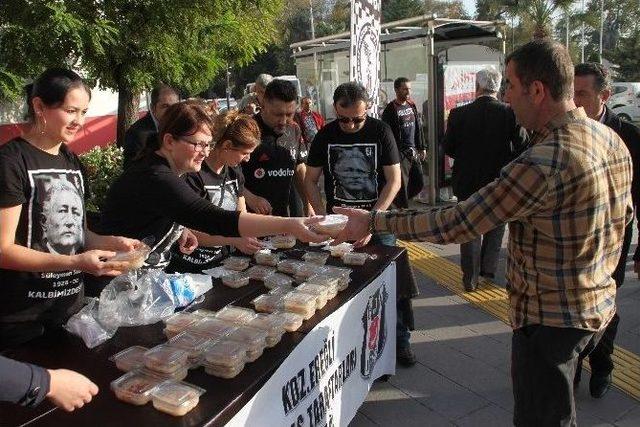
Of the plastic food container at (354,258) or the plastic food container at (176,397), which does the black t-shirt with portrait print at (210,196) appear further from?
the plastic food container at (176,397)

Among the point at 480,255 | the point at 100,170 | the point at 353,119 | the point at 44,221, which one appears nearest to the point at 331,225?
the point at 44,221

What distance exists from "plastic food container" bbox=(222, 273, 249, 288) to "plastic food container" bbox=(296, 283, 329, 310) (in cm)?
31

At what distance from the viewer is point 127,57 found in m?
5.89

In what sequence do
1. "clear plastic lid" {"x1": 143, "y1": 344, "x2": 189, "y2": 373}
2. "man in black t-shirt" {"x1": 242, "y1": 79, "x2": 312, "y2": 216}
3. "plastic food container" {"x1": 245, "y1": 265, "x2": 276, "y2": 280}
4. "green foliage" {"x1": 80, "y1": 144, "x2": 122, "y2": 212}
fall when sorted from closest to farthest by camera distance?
"clear plastic lid" {"x1": 143, "y1": 344, "x2": 189, "y2": 373} < "plastic food container" {"x1": 245, "y1": 265, "x2": 276, "y2": 280} < "man in black t-shirt" {"x1": 242, "y1": 79, "x2": 312, "y2": 216} < "green foliage" {"x1": 80, "y1": 144, "x2": 122, "y2": 212}

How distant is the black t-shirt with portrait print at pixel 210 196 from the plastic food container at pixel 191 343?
90 centimetres

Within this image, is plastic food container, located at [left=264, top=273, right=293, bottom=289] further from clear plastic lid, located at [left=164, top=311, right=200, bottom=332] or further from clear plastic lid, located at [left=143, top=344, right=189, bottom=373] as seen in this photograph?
clear plastic lid, located at [left=143, top=344, right=189, bottom=373]

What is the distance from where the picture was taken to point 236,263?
110 inches

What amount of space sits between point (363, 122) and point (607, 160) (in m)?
1.93

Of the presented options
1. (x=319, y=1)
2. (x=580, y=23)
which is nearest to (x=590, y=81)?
(x=580, y=23)

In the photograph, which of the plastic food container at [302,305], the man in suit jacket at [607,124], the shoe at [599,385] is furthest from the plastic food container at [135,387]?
the shoe at [599,385]

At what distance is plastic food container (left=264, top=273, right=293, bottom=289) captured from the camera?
2.51 meters

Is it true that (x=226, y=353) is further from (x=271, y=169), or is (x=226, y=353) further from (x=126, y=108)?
(x=126, y=108)

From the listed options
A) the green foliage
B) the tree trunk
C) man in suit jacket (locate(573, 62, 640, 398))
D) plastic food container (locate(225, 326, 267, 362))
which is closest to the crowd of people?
plastic food container (locate(225, 326, 267, 362))

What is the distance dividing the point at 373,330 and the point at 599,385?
4.49 ft
